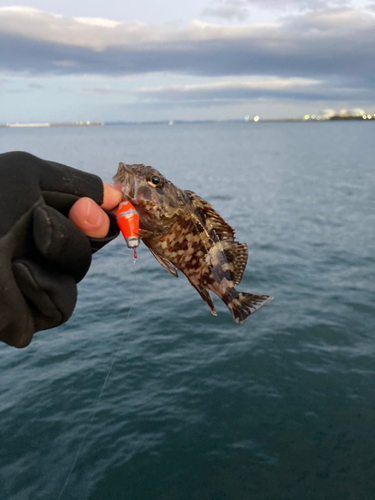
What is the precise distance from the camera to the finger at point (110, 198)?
4712 millimetres

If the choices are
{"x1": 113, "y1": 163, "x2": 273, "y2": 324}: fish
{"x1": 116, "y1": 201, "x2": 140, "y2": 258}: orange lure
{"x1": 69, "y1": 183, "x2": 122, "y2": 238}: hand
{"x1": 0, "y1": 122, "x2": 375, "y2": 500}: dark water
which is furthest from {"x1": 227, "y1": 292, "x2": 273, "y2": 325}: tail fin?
{"x1": 0, "y1": 122, "x2": 375, "y2": 500}: dark water

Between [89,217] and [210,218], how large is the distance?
7.96 ft

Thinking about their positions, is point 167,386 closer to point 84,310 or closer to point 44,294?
point 84,310

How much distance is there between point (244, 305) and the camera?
21.6 feet

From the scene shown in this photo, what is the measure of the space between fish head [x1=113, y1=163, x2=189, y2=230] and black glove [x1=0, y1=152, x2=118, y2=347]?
1289 mm

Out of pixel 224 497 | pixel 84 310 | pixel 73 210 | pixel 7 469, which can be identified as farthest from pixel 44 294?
pixel 84 310

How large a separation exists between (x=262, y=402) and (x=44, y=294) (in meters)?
10.2

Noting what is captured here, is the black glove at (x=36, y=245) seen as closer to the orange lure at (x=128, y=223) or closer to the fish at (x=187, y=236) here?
the orange lure at (x=128, y=223)

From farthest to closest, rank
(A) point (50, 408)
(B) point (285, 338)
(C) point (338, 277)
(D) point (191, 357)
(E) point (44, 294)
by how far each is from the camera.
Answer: (C) point (338, 277), (B) point (285, 338), (D) point (191, 357), (A) point (50, 408), (E) point (44, 294)

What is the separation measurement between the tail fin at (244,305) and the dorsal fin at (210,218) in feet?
3.23

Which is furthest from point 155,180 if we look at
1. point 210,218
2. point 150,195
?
point 210,218

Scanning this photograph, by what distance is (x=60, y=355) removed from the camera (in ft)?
50.5

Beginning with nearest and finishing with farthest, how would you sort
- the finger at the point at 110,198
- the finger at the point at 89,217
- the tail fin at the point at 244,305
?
the finger at the point at 89,217 → the finger at the point at 110,198 → the tail fin at the point at 244,305

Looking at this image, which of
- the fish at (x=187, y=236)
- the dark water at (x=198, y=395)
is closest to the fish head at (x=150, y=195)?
the fish at (x=187, y=236)
